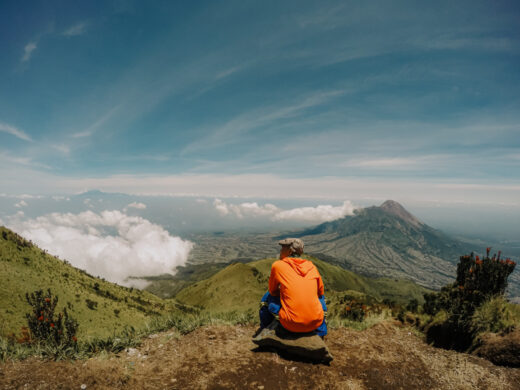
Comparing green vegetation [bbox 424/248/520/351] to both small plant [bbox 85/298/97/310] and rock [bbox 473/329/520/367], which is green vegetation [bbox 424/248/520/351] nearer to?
rock [bbox 473/329/520/367]

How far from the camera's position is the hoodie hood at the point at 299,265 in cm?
637

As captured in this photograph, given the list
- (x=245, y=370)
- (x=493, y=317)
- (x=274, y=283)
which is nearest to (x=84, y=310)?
(x=245, y=370)

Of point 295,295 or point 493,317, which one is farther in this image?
point 493,317

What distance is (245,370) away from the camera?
18.7 feet

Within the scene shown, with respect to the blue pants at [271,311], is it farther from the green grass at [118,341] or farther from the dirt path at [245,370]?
the green grass at [118,341]

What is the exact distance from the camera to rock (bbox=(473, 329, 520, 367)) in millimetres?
6352

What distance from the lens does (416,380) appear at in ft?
19.1

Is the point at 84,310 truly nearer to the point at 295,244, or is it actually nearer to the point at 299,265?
the point at 295,244

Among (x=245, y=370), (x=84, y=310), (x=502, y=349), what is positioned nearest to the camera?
(x=245, y=370)

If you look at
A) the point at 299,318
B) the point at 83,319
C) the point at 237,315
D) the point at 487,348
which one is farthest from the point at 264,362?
the point at 83,319

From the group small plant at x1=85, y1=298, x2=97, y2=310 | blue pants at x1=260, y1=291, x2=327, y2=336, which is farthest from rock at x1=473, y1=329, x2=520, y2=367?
small plant at x1=85, y1=298, x2=97, y2=310

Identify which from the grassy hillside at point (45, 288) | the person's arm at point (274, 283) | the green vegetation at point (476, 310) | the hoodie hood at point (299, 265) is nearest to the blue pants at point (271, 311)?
the person's arm at point (274, 283)

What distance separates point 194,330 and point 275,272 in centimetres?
436

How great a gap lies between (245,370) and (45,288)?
43.2 metres
